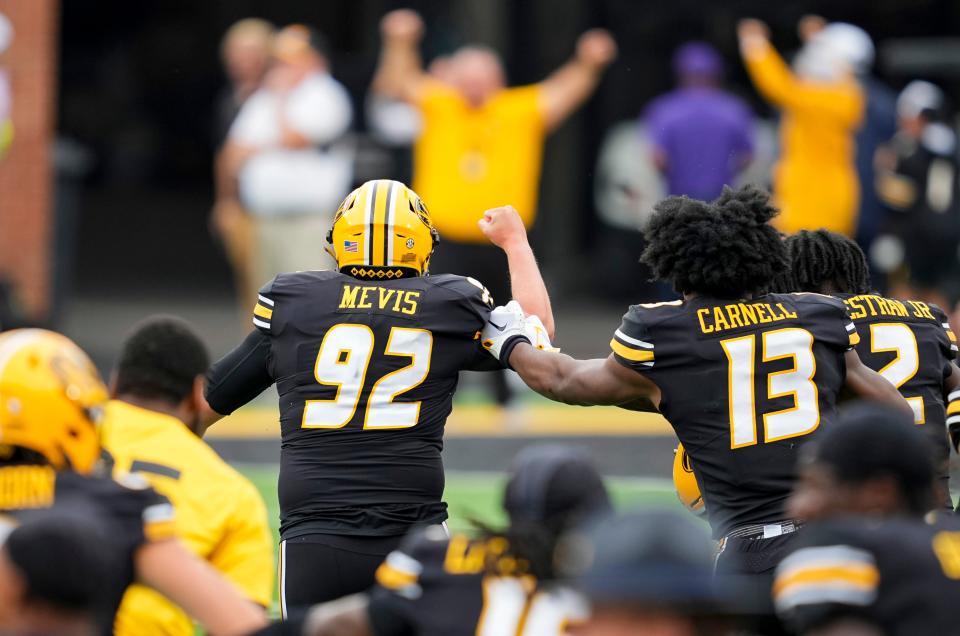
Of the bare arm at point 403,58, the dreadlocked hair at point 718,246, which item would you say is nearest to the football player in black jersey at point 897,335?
the dreadlocked hair at point 718,246

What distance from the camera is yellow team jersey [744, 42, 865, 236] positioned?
44.3 feet

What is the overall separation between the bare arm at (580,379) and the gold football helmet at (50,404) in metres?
1.70

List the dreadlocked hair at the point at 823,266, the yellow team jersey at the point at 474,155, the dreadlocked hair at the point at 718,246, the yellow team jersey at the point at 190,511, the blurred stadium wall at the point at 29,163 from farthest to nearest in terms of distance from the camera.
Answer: the blurred stadium wall at the point at 29,163
the yellow team jersey at the point at 474,155
the dreadlocked hair at the point at 823,266
the dreadlocked hair at the point at 718,246
the yellow team jersey at the point at 190,511

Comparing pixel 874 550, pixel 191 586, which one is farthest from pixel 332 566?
pixel 874 550

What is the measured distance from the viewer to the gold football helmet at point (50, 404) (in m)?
3.81

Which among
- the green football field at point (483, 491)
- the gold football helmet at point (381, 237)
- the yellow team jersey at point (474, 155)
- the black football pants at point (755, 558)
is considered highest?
the yellow team jersey at point (474, 155)

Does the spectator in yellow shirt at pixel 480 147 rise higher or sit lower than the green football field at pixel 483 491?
higher

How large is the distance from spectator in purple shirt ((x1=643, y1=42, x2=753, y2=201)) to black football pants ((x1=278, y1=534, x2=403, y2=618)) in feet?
28.4

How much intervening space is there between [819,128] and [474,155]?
2981mm

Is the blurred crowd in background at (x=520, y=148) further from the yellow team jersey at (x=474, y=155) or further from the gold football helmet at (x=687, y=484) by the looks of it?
the gold football helmet at (x=687, y=484)

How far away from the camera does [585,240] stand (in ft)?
68.2

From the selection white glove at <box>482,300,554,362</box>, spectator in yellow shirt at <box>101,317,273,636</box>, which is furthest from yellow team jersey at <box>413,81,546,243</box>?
spectator in yellow shirt at <box>101,317,273,636</box>

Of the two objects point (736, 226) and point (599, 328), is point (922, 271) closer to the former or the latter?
point (599, 328)

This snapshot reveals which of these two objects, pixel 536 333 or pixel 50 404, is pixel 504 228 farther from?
pixel 50 404
